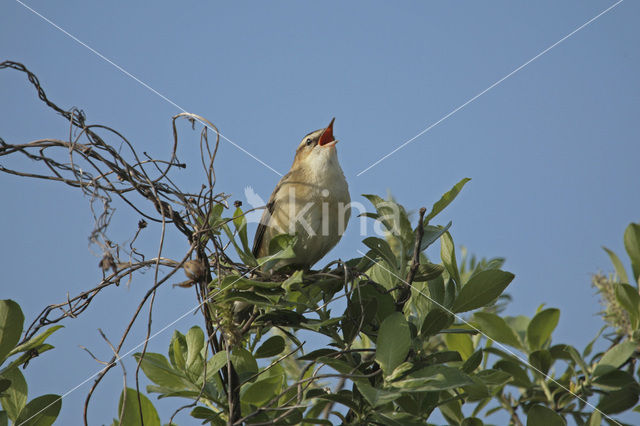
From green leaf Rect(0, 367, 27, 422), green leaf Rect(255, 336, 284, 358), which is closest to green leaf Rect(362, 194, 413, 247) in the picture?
green leaf Rect(255, 336, 284, 358)

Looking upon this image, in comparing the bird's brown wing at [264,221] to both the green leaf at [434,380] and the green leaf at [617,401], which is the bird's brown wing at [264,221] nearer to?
the green leaf at [434,380]

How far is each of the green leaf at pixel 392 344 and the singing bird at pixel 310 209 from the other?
0.88 metres

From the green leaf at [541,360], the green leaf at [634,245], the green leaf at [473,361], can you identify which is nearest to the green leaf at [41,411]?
the green leaf at [473,361]

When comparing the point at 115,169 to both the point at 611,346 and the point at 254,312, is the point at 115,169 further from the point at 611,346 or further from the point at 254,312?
the point at 611,346

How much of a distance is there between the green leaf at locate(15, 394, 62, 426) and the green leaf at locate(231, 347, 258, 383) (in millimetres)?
614

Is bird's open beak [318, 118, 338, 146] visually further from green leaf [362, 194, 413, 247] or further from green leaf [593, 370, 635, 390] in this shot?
green leaf [593, 370, 635, 390]

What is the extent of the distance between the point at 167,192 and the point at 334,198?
1.19 meters

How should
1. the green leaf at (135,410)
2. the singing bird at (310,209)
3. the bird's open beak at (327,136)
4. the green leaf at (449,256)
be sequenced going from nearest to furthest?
the green leaf at (135,410) → the green leaf at (449,256) → the singing bird at (310,209) → the bird's open beak at (327,136)

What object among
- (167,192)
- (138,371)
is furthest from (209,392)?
(167,192)

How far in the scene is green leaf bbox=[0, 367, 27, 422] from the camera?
2.16 meters

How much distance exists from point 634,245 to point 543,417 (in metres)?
0.95

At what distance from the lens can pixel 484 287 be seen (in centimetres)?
206

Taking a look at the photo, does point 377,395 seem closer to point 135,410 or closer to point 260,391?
point 260,391

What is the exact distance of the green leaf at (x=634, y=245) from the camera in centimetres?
261
